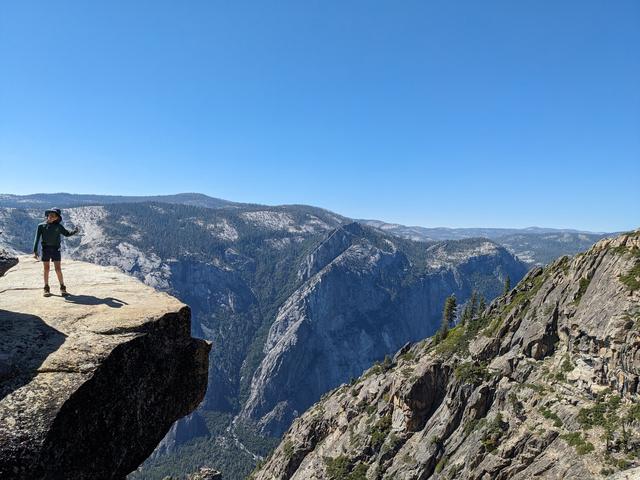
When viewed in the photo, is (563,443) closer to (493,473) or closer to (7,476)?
(493,473)

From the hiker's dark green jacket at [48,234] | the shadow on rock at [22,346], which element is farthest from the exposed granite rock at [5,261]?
the shadow on rock at [22,346]

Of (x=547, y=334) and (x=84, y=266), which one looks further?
(x=547, y=334)

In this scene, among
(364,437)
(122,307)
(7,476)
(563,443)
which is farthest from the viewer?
(364,437)

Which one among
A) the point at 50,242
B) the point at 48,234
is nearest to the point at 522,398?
the point at 50,242

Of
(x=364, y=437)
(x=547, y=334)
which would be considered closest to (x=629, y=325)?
(x=547, y=334)

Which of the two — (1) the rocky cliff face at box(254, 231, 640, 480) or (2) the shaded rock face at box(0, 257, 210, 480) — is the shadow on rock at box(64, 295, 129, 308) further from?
(1) the rocky cliff face at box(254, 231, 640, 480)

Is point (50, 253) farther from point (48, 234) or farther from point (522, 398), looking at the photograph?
point (522, 398)

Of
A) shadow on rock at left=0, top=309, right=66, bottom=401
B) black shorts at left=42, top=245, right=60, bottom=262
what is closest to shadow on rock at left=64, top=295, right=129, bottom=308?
black shorts at left=42, top=245, right=60, bottom=262

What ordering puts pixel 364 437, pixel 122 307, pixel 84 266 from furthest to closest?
pixel 364 437 → pixel 84 266 → pixel 122 307
